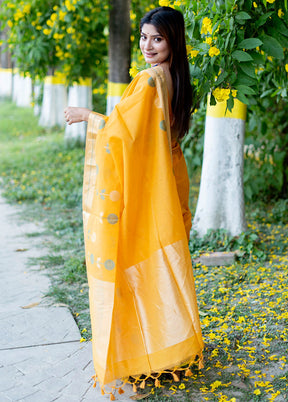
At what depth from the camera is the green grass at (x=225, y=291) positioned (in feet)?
7.99

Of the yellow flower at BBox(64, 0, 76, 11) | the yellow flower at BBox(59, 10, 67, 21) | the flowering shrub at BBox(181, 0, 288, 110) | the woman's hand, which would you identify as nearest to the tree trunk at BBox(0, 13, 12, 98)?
the yellow flower at BBox(59, 10, 67, 21)

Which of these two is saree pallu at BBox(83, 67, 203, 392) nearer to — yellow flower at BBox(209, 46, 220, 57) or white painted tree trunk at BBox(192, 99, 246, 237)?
yellow flower at BBox(209, 46, 220, 57)

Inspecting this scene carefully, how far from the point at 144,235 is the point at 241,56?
1.09 m

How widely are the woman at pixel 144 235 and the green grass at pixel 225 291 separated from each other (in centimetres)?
25

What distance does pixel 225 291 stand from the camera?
3.53 metres

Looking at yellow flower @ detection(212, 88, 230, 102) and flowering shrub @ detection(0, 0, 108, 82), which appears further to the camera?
flowering shrub @ detection(0, 0, 108, 82)

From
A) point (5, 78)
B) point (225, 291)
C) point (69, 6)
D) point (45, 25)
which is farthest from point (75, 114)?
point (5, 78)

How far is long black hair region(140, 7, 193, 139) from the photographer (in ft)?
7.50

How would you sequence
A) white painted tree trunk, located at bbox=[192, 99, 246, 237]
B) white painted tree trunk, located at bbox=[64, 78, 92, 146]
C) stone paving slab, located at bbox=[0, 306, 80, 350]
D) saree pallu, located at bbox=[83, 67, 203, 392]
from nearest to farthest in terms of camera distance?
1. saree pallu, located at bbox=[83, 67, 203, 392]
2. stone paving slab, located at bbox=[0, 306, 80, 350]
3. white painted tree trunk, located at bbox=[192, 99, 246, 237]
4. white painted tree trunk, located at bbox=[64, 78, 92, 146]

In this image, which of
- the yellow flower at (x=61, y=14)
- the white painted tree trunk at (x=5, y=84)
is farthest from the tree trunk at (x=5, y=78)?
the yellow flower at (x=61, y=14)

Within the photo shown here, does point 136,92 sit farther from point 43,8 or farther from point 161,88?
point 43,8

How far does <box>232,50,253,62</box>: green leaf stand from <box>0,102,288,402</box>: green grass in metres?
1.53

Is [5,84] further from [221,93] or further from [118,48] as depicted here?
[221,93]

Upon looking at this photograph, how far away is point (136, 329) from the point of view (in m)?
2.35
